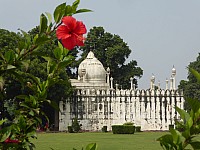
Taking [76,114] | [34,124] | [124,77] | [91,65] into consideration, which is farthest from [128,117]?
[34,124]

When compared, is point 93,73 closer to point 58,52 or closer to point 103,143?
point 103,143

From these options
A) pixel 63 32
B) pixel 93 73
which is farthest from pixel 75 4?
pixel 93 73

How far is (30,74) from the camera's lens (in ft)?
7.02

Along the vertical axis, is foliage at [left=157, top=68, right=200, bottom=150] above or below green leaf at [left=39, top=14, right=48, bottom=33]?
below

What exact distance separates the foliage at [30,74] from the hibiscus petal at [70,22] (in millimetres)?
46

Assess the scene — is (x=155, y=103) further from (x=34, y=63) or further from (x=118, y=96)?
(x=34, y=63)

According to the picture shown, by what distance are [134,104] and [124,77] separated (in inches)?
592

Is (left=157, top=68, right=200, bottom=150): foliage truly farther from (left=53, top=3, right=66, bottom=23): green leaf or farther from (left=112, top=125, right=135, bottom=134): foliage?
(left=112, top=125, right=135, bottom=134): foliage

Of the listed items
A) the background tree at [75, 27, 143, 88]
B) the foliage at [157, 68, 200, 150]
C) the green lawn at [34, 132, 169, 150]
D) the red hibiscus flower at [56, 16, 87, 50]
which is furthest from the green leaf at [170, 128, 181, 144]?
the background tree at [75, 27, 143, 88]

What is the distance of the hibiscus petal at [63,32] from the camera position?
1.93 meters

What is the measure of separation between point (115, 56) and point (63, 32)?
148 ft

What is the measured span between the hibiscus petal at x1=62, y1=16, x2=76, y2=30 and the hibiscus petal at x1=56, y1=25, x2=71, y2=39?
2cm

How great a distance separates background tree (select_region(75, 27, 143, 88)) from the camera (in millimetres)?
47344

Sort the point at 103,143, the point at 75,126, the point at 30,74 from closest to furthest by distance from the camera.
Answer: the point at 30,74, the point at 103,143, the point at 75,126
